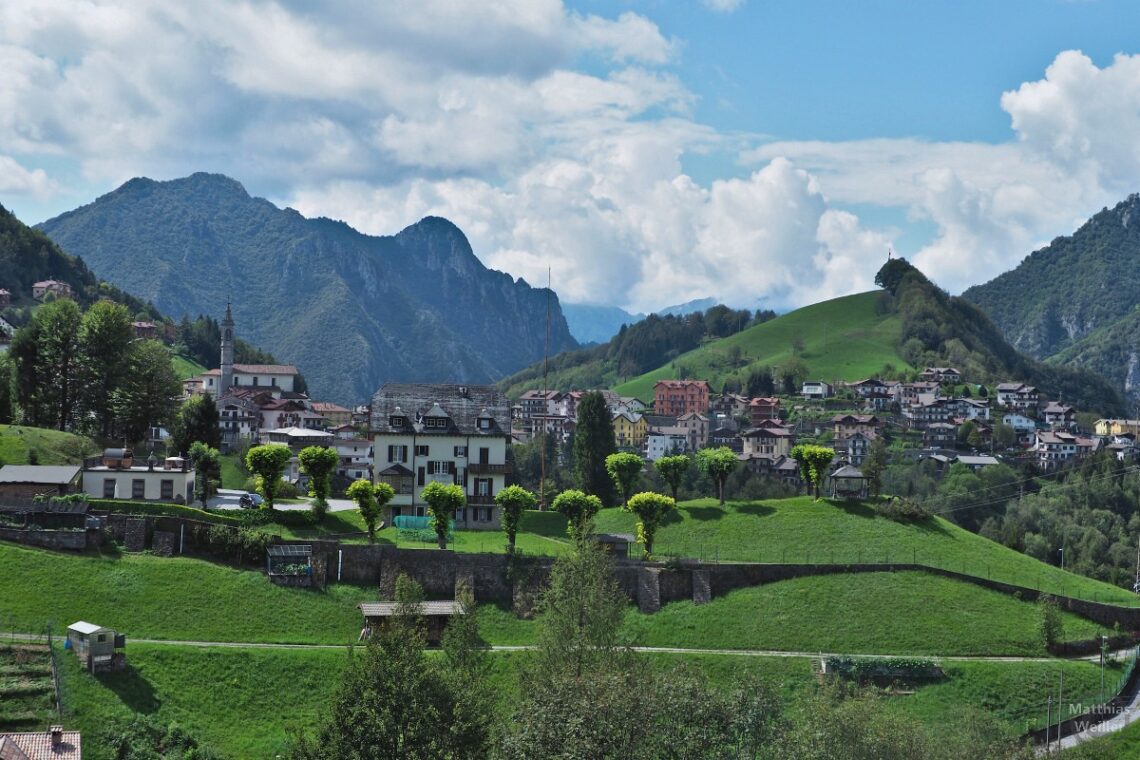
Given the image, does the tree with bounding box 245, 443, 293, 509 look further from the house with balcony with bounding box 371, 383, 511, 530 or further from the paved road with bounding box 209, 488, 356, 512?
the house with balcony with bounding box 371, 383, 511, 530

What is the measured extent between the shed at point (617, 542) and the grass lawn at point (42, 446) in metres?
34.9

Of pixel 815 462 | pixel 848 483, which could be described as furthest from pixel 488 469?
pixel 848 483

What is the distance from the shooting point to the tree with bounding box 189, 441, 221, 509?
75812mm

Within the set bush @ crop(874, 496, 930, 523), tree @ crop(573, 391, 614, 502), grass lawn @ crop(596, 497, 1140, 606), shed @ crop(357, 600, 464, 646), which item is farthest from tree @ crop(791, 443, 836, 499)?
shed @ crop(357, 600, 464, 646)

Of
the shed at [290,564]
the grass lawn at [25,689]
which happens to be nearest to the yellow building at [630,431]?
the shed at [290,564]

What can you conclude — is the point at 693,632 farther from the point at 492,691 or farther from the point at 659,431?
the point at 659,431

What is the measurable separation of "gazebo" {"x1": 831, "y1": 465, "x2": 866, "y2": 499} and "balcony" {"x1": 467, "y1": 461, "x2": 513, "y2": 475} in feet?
76.0

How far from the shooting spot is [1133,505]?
155m

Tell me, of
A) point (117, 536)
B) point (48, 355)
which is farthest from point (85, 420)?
point (117, 536)

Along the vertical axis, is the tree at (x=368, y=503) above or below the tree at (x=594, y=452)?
below

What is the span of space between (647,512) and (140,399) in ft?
146

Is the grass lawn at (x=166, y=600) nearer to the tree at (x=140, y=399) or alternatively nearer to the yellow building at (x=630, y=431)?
the tree at (x=140, y=399)

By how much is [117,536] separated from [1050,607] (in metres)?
50.9

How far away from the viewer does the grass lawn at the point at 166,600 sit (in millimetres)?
54719
